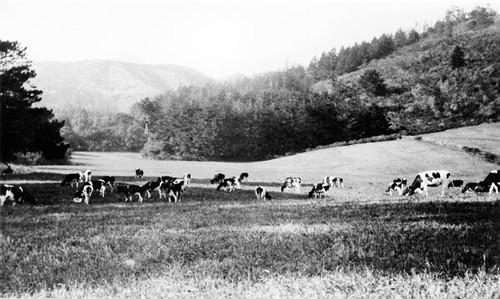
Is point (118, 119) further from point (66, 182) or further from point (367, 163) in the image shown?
point (66, 182)

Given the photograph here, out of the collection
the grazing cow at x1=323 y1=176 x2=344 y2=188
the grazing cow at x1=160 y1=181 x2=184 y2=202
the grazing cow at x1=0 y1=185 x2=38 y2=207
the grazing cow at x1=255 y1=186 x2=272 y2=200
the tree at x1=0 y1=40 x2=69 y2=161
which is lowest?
the grazing cow at x1=323 y1=176 x2=344 y2=188

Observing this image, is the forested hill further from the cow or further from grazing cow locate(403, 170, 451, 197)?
the cow

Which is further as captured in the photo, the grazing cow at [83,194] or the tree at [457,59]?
the tree at [457,59]

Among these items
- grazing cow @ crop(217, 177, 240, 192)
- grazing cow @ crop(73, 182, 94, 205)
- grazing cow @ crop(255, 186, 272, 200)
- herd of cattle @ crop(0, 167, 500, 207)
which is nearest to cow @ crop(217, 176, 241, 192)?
grazing cow @ crop(217, 177, 240, 192)

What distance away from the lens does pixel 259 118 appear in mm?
108000

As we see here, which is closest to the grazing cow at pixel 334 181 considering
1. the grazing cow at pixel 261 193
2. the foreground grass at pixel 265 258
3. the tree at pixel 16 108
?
the grazing cow at pixel 261 193

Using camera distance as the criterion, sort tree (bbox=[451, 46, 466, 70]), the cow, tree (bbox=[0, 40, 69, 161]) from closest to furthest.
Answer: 1. the cow
2. tree (bbox=[0, 40, 69, 161])
3. tree (bbox=[451, 46, 466, 70])

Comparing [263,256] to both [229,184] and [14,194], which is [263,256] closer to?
[14,194]

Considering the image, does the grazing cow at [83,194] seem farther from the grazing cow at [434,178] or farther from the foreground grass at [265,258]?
the grazing cow at [434,178]

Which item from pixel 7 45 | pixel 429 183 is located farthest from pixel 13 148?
pixel 429 183

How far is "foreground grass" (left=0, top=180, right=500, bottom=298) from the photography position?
5.31 m

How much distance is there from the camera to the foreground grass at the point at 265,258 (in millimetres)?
5309

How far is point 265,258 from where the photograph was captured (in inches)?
278

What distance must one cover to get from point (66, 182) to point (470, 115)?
70.5 metres
